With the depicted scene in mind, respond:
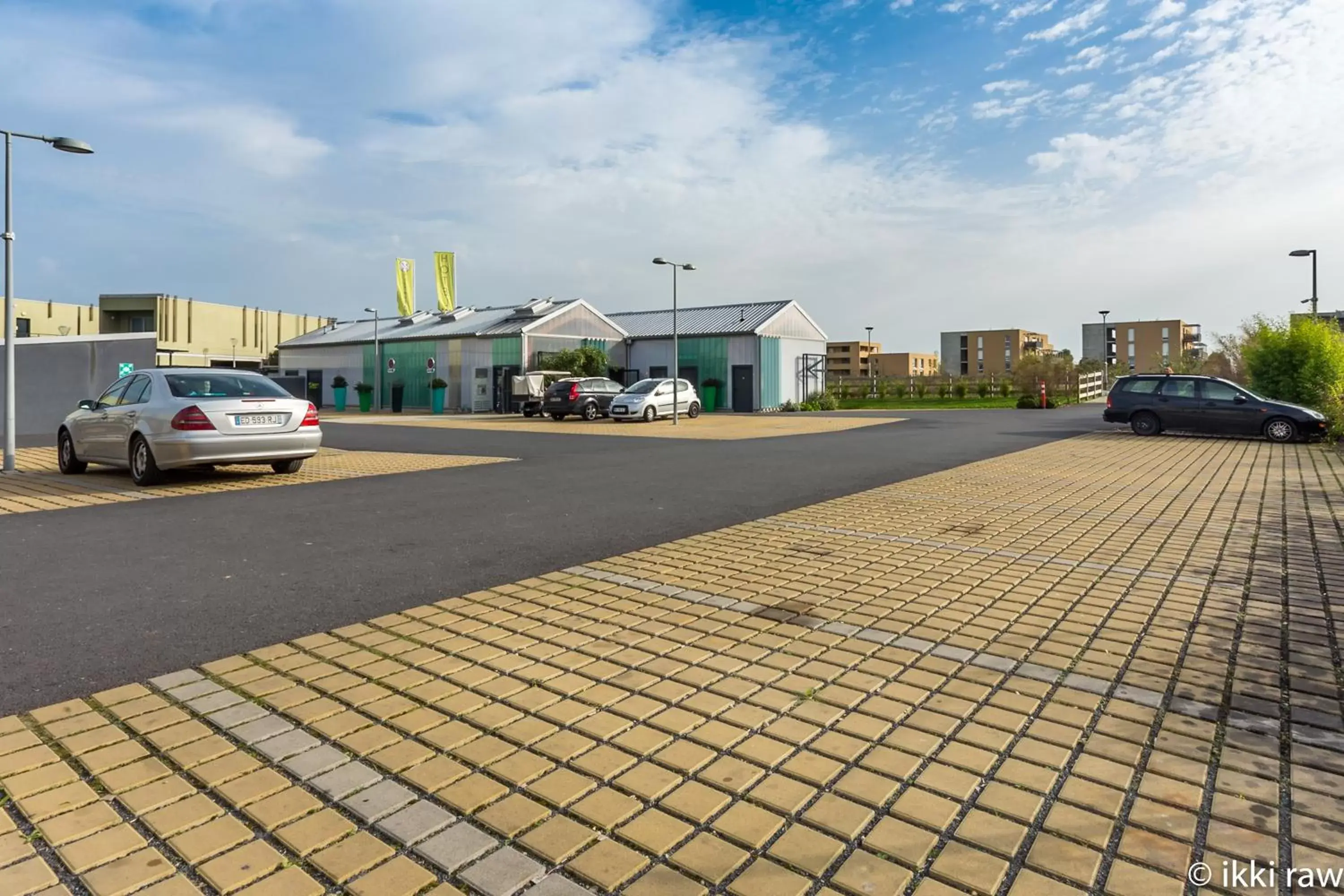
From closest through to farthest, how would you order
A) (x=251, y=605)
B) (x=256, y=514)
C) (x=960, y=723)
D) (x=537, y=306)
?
(x=960, y=723) < (x=251, y=605) < (x=256, y=514) < (x=537, y=306)

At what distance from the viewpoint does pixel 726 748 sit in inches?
117

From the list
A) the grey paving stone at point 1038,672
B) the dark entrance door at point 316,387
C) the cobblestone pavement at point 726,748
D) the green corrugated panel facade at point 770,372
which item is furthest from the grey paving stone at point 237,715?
the dark entrance door at point 316,387

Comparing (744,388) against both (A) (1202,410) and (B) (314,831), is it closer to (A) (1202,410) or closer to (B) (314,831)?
(A) (1202,410)

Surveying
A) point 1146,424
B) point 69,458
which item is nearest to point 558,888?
point 69,458

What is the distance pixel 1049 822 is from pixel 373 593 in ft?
13.4

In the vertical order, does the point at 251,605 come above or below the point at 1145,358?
below

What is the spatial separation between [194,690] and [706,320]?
140ft

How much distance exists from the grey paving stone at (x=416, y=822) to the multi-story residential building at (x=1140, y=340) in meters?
130

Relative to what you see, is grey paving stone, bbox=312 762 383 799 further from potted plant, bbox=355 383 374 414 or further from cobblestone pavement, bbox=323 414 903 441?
potted plant, bbox=355 383 374 414

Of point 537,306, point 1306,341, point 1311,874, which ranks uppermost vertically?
point 537,306

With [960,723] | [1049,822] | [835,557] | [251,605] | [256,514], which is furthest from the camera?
[256,514]

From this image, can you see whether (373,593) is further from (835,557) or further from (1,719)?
(835,557)

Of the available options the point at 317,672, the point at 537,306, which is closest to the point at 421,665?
the point at 317,672

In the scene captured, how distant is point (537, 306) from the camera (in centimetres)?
4384
